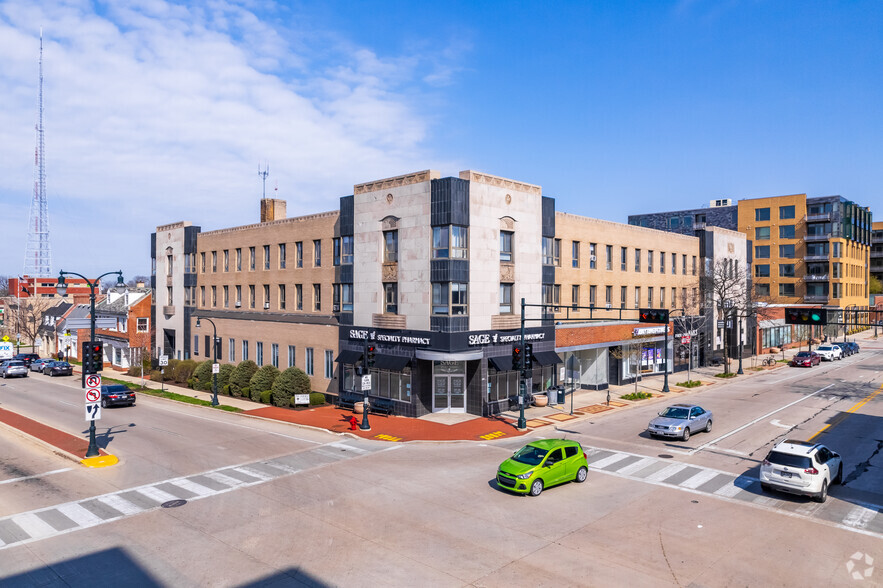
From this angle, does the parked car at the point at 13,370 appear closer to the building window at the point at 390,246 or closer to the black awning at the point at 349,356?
the black awning at the point at 349,356

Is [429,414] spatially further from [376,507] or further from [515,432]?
[376,507]

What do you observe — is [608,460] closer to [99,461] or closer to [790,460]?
[790,460]

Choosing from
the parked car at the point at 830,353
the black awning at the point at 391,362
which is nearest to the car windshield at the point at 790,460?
the black awning at the point at 391,362

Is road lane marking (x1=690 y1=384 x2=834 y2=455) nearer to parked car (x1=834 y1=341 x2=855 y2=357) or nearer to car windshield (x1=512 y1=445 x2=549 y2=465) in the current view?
car windshield (x1=512 y1=445 x2=549 y2=465)

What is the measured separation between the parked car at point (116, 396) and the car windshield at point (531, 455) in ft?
99.6

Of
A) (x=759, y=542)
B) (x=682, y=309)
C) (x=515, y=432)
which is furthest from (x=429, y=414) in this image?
(x=682, y=309)

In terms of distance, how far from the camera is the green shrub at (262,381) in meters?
41.8

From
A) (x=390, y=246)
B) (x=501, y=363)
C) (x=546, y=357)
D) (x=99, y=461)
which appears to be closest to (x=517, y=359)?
(x=501, y=363)

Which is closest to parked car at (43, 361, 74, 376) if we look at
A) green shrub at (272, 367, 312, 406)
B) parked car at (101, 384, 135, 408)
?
parked car at (101, 384, 135, 408)

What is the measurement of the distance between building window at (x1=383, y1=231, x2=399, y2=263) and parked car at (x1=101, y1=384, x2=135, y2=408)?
66.7 feet

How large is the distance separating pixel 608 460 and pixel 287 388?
2236cm

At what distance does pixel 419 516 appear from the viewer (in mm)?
18375

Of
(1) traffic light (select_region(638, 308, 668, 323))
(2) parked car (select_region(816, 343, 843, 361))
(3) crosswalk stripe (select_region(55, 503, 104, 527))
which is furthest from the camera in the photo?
(2) parked car (select_region(816, 343, 843, 361))

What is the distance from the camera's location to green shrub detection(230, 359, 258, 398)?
43.8 metres
